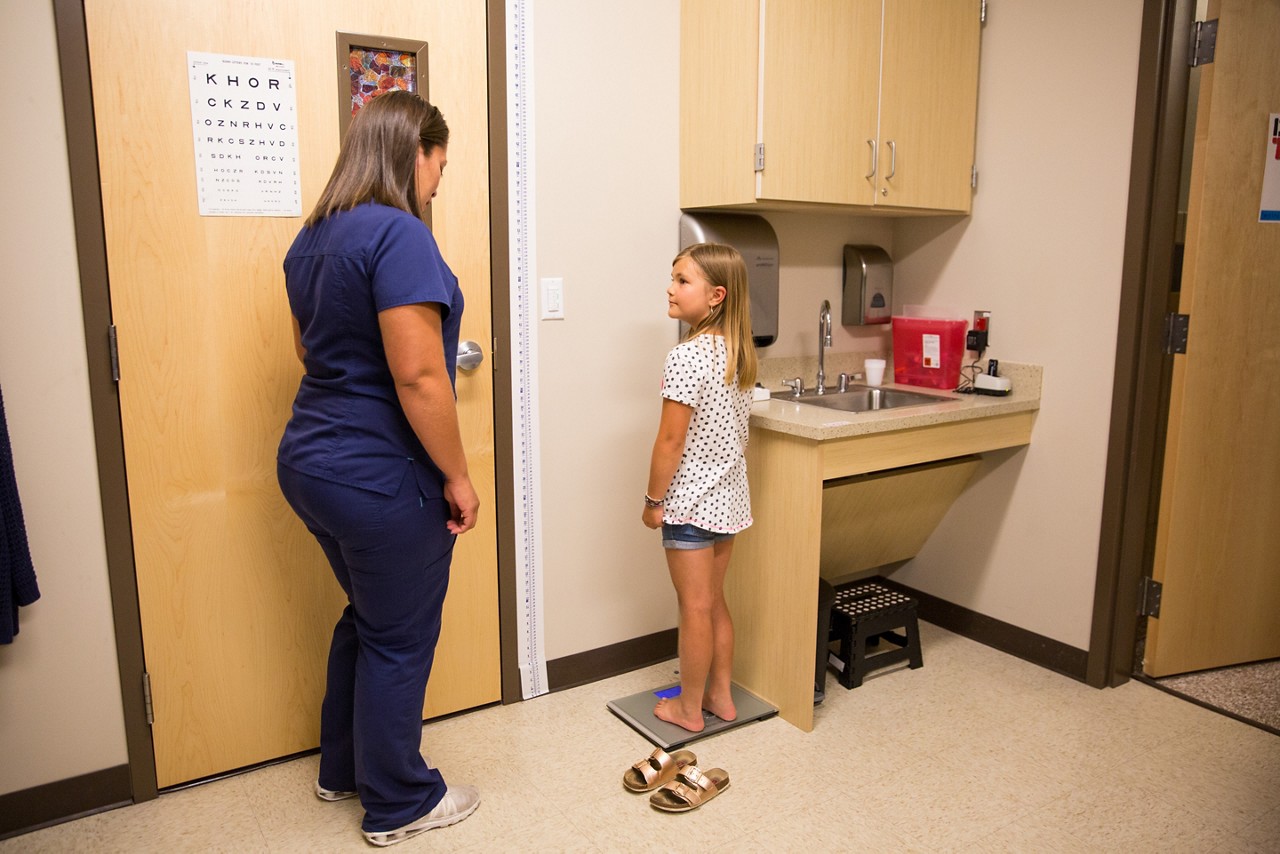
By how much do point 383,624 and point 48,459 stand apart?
0.81 m

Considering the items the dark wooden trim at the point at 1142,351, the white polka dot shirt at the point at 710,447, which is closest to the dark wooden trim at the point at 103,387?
the white polka dot shirt at the point at 710,447

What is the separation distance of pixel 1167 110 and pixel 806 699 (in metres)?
1.88

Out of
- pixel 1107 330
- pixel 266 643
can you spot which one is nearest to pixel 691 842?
pixel 266 643

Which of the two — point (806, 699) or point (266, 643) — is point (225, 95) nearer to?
point (266, 643)

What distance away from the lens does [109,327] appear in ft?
6.21

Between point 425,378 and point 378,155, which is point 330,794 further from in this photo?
point 378,155

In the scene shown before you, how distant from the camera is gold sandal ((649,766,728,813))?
201 centimetres

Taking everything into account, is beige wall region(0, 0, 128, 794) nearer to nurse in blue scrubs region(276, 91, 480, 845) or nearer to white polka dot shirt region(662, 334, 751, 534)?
nurse in blue scrubs region(276, 91, 480, 845)

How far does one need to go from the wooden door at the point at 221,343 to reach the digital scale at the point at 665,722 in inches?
32.7

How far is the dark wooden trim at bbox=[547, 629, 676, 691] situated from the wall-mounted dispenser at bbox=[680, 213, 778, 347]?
39.7 inches

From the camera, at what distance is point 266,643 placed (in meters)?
2.15

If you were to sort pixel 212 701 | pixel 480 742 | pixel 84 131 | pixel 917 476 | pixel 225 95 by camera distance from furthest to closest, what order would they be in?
pixel 917 476 < pixel 480 742 < pixel 212 701 < pixel 225 95 < pixel 84 131

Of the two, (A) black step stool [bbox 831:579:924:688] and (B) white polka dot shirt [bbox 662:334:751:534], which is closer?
(B) white polka dot shirt [bbox 662:334:751:534]

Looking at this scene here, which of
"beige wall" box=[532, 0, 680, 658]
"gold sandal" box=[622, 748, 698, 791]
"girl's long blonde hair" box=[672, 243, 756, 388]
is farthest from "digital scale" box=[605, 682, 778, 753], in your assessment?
"girl's long blonde hair" box=[672, 243, 756, 388]
